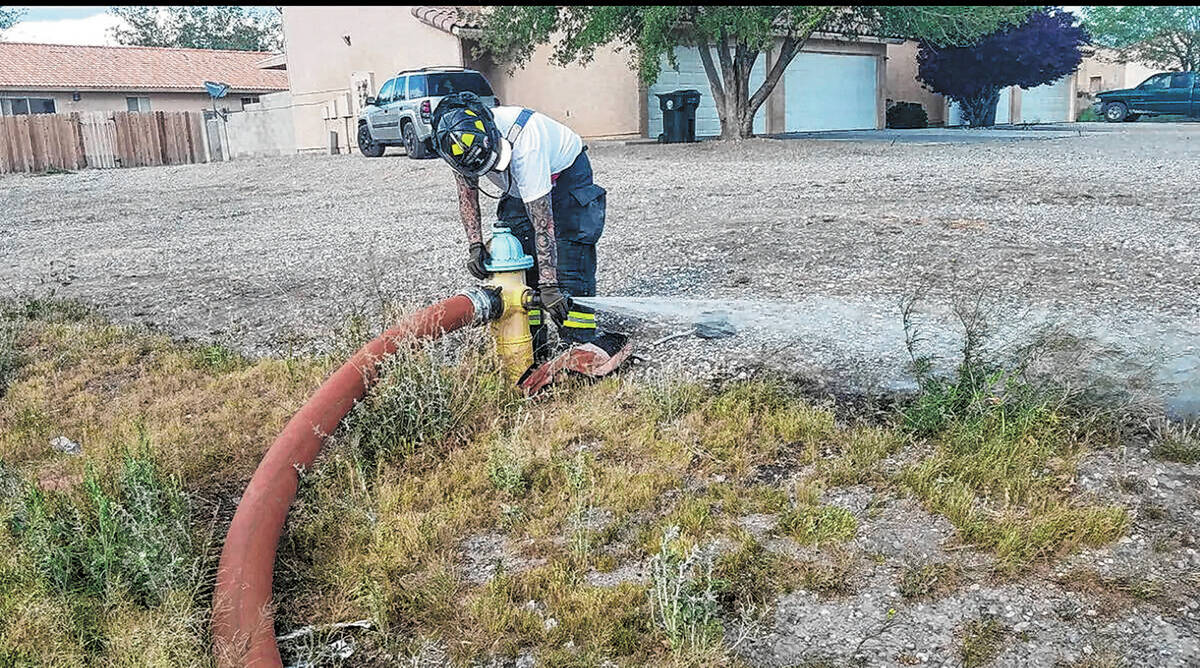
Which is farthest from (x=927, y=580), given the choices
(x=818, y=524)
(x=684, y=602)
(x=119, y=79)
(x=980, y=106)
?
(x=119, y=79)

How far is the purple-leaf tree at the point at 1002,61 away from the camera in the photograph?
82.0ft

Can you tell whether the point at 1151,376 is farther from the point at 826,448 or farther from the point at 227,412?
the point at 227,412

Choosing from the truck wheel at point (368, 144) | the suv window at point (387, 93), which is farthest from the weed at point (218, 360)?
the truck wheel at point (368, 144)

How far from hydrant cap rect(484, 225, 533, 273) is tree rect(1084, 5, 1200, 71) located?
44.6 metres

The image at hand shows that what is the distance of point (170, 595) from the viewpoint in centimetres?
254

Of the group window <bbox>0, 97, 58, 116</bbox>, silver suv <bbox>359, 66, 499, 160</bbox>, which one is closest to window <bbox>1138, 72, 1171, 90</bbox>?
silver suv <bbox>359, 66, 499, 160</bbox>

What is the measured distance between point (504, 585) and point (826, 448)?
53.9 inches

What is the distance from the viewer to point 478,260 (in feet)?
13.6

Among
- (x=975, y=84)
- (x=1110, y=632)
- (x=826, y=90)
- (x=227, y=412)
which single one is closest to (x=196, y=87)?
(x=826, y=90)

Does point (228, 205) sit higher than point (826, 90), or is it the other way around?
point (826, 90)

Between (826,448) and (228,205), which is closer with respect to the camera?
(826,448)

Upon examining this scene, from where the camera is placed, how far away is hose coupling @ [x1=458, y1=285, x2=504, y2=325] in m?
3.78

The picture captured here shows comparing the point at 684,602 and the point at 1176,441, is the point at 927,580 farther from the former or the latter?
the point at 1176,441

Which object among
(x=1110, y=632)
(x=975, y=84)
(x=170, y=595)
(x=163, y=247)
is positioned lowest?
(x=1110, y=632)
